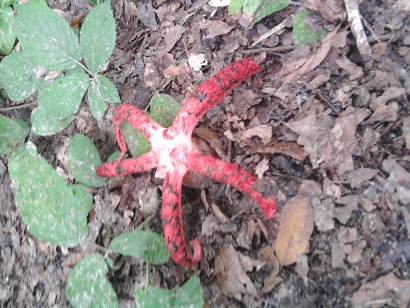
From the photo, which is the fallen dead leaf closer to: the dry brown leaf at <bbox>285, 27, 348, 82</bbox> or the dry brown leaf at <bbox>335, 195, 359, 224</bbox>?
the dry brown leaf at <bbox>335, 195, 359, 224</bbox>

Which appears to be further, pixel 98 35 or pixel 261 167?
pixel 98 35

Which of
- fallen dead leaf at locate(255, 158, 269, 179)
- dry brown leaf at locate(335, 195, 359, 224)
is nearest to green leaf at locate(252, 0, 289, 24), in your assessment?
fallen dead leaf at locate(255, 158, 269, 179)

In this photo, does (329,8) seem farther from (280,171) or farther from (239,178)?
(239,178)

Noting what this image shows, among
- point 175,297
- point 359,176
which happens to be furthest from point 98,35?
point 359,176

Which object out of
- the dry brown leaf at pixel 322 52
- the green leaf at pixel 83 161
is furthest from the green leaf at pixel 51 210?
the dry brown leaf at pixel 322 52

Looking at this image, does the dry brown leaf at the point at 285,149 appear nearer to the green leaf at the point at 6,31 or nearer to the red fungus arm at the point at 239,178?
the red fungus arm at the point at 239,178
